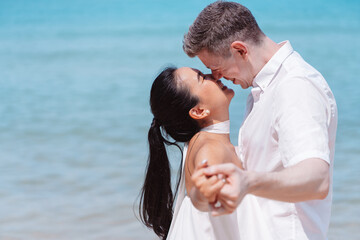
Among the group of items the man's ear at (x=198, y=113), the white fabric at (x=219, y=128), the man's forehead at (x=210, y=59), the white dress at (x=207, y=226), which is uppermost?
the man's forehead at (x=210, y=59)

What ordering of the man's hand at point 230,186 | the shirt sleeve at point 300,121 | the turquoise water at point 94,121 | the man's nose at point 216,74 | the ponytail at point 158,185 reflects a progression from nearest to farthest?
1. the man's hand at point 230,186
2. the shirt sleeve at point 300,121
3. the man's nose at point 216,74
4. the ponytail at point 158,185
5. the turquoise water at point 94,121

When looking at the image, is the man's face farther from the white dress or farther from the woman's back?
the white dress

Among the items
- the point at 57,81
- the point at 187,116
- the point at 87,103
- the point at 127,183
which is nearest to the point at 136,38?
the point at 57,81

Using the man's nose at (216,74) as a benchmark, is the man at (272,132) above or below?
below

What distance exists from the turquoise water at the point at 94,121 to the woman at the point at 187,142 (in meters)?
0.82

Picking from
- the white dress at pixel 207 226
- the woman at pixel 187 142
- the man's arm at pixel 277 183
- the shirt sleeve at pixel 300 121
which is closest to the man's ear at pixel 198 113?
the woman at pixel 187 142

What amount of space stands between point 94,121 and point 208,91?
6.41 meters

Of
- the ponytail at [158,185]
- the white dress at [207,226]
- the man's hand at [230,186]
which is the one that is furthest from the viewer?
the ponytail at [158,185]

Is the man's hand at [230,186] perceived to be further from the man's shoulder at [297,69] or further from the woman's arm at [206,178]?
the man's shoulder at [297,69]

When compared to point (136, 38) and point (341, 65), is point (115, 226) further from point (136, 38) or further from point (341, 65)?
point (136, 38)

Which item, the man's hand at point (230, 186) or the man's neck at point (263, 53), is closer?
the man's hand at point (230, 186)

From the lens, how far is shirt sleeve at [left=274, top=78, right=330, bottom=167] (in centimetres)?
190

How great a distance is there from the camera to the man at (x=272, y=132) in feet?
5.84

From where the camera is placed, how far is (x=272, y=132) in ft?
7.38
